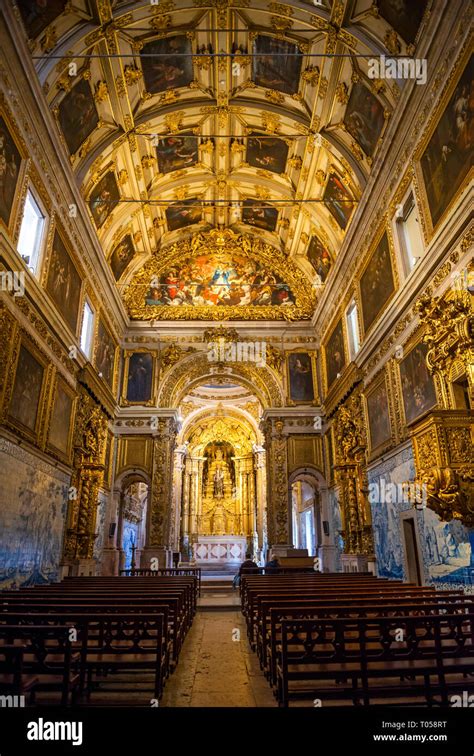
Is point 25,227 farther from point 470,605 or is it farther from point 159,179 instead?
point 470,605

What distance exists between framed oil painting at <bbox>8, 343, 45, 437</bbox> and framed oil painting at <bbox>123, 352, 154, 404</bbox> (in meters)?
8.90

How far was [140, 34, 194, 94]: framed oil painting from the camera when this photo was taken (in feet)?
41.5

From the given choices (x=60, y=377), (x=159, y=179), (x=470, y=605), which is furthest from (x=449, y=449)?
(x=159, y=179)

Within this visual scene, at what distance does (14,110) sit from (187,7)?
534cm

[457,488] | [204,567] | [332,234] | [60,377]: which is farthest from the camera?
[204,567]

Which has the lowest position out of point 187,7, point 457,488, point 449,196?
point 457,488

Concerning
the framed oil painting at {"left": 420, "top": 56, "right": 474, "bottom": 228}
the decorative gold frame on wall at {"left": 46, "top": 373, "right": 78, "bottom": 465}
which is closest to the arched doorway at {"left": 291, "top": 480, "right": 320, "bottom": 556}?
the decorative gold frame on wall at {"left": 46, "top": 373, "right": 78, "bottom": 465}

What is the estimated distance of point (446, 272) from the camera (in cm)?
905

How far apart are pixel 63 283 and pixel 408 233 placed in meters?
8.88

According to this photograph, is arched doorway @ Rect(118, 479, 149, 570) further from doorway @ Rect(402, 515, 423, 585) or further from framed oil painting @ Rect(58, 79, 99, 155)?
framed oil painting @ Rect(58, 79, 99, 155)

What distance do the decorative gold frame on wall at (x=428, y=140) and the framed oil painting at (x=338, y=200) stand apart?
178 inches

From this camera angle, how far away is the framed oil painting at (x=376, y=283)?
41.3 ft

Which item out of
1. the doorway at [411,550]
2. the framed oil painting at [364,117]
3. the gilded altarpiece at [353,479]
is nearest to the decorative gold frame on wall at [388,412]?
the gilded altarpiece at [353,479]

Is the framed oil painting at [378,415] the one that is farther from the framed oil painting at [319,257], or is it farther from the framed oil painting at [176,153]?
the framed oil painting at [176,153]
